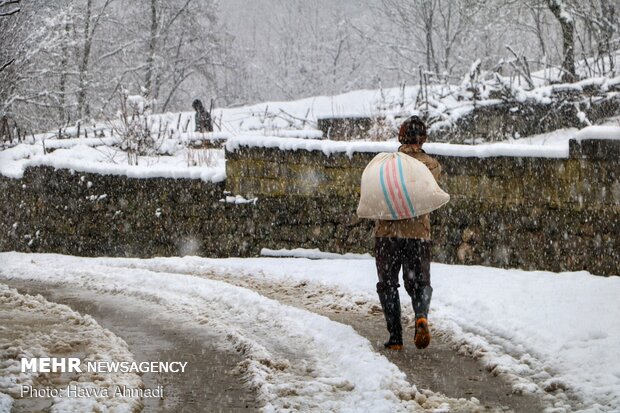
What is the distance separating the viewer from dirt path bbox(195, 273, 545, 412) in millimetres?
5034

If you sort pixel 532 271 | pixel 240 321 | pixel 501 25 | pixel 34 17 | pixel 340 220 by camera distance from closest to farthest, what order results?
pixel 240 321
pixel 532 271
pixel 340 220
pixel 34 17
pixel 501 25

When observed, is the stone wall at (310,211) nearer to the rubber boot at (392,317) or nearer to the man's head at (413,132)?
the man's head at (413,132)

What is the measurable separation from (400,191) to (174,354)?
212 centimetres

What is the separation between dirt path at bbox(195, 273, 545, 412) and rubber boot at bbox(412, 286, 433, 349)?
0.38 ft

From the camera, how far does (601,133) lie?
340 inches

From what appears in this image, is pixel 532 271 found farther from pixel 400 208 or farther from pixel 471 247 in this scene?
pixel 400 208

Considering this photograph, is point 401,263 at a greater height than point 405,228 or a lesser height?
lesser

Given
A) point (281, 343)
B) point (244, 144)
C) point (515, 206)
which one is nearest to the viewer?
point (281, 343)

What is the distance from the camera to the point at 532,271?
9.21 meters

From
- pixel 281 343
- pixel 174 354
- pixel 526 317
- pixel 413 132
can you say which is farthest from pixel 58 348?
pixel 526 317

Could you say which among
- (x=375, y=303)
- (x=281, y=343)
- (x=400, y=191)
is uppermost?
(x=400, y=191)

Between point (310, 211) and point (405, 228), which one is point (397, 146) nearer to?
point (310, 211)

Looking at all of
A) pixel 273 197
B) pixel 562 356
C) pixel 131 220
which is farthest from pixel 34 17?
pixel 562 356

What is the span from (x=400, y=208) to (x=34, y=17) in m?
20.4
